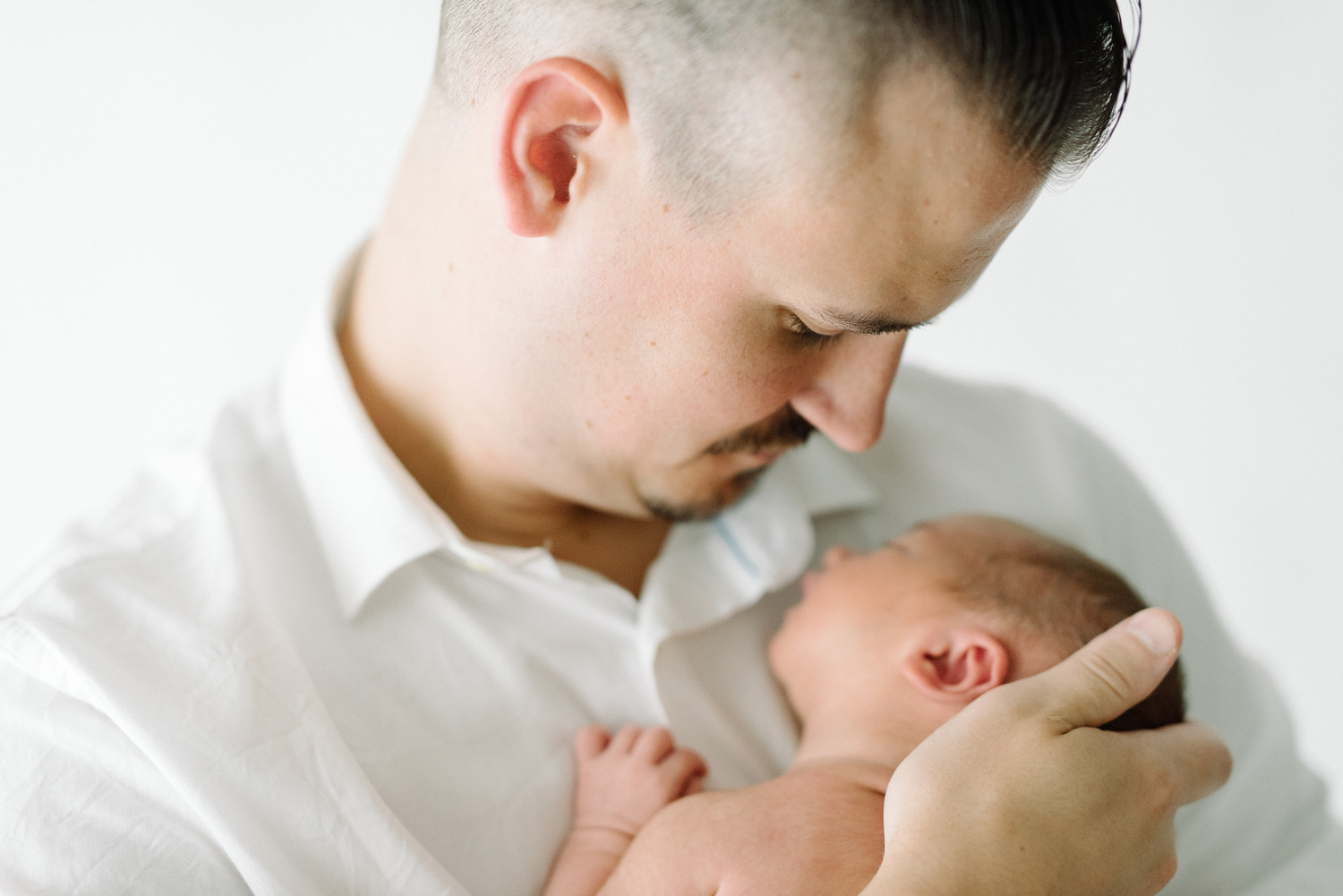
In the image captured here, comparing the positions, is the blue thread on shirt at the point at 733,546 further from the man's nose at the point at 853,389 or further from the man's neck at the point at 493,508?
the man's nose at the point at 853,389

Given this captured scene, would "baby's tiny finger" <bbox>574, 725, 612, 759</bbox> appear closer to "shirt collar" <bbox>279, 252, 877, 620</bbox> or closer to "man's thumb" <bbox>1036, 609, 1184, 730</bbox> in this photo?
"shirt collar" <bbox>279, 252, 877, 620</bbox>

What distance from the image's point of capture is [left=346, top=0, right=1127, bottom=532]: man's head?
910mm

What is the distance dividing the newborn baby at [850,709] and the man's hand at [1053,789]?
0.15 metres

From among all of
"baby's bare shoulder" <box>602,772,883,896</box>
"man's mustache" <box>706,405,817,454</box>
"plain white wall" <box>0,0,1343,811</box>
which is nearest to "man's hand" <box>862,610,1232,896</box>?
"baby's bare shoulder" <box>602,772,883,896</box>

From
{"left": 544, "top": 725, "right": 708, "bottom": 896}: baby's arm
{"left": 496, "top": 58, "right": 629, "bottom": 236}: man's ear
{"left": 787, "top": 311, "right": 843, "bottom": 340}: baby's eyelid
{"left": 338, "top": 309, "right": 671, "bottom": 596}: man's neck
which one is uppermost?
{"left": 496, "top": 58, "right": 629, "bottom": 236}: man's ear

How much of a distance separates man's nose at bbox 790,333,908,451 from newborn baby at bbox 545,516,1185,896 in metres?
0.24

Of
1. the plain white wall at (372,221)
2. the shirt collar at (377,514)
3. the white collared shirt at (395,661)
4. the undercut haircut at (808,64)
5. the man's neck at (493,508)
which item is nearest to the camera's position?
the undercut haircut at (808,64)

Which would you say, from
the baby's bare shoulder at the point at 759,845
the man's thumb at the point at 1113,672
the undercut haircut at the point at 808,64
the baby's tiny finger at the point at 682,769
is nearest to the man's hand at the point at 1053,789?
the man's thumb at the point at 1113,672

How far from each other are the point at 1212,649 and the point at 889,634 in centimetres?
68

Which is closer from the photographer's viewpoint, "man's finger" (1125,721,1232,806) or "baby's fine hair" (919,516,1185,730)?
"man's finger" (1125,721,1232,806)

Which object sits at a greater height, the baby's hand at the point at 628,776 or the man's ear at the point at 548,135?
the man's ear at the point at 548,135

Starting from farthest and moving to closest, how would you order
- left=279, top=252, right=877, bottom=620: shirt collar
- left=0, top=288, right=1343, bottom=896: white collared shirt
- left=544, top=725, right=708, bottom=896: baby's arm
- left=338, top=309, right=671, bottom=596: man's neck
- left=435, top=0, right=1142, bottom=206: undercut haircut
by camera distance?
left=338, top=309, right=671, bottom=596: man's neck < left=279, top=252, right=877, bottom=620: shirt collar < left=544, top=725, right=708, bottom=896: baby's arm < left=0, top=288, right=1343, bottom=896: white collared shirt < left=435, top=0, right=1142, bottom=206: undercut haircut

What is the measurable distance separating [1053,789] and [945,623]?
1.07 ft

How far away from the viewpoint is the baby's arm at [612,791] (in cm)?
111
